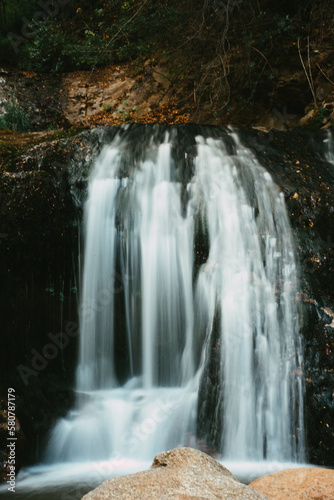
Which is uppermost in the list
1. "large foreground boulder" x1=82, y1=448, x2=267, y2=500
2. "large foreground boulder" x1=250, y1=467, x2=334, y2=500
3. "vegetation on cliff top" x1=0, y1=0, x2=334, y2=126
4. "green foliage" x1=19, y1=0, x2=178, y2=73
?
"green foliage" x1=19, y1=0, x2=178, y2=73

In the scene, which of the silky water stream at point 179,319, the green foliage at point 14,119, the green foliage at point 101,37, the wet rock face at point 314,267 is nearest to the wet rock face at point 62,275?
the wet rock face at point 314,267

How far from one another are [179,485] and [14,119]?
22.7ft

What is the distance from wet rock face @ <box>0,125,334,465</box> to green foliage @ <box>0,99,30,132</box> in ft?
9.30

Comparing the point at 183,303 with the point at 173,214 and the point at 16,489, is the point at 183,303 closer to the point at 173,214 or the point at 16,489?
the point at 173,214

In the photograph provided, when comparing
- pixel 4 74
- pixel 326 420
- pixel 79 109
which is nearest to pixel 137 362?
pixel 326 420

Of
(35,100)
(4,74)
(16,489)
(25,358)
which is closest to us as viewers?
(16,489)

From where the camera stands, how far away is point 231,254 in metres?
4.23

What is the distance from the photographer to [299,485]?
7.79 ft

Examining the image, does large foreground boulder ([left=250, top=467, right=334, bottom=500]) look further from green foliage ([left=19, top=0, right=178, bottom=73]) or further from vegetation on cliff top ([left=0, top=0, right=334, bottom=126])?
green foliage ([left=19, top=0, right=178, bottom=73])

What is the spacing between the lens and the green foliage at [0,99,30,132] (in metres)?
7.23

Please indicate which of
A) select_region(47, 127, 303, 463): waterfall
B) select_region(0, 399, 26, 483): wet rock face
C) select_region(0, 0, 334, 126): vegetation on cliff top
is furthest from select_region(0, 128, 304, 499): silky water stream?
select_region(0, 0, 334, 126): vegetation on cliff top

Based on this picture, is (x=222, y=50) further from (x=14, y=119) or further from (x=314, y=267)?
(x=314, y=267)

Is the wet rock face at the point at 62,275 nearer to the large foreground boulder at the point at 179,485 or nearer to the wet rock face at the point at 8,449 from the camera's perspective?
the wet rock face at the point at 8,449

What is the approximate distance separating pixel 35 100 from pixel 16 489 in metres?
7.26
